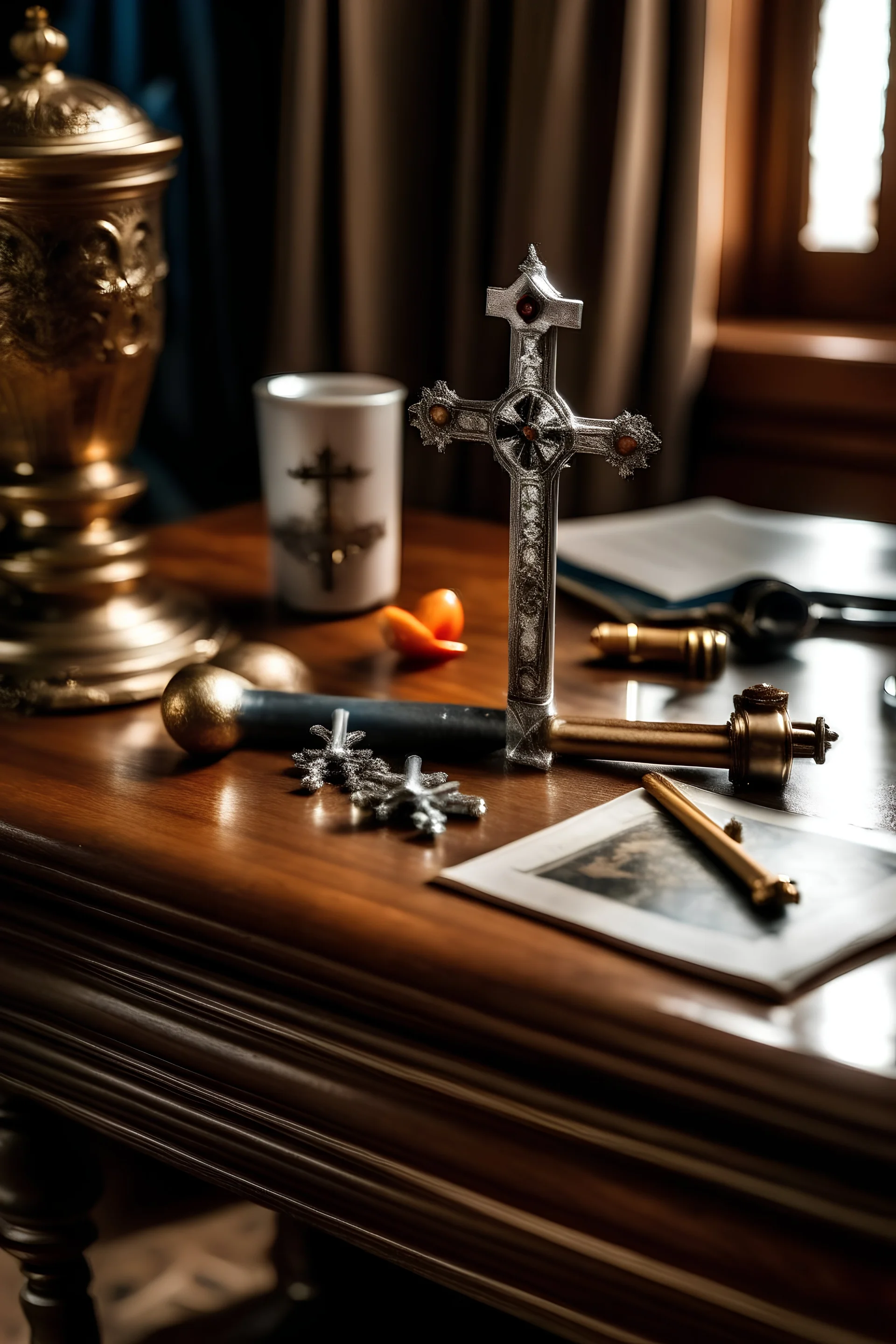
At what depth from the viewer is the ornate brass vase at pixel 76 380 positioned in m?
0.90

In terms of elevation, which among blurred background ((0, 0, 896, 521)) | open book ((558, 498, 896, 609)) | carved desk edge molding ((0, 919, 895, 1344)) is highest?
blurred background ((0, 0, 896, 521))

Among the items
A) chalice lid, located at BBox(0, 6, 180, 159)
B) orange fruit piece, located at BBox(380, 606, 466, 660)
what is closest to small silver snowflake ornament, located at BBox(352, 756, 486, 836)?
orange fruit piece, located at BBox(380, 606, 466, 660)

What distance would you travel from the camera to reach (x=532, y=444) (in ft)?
2.55

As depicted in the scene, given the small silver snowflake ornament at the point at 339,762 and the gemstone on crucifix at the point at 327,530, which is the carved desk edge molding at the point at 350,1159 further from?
the gemstone on crucifix at the point at 327,530

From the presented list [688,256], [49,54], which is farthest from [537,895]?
[688,256]

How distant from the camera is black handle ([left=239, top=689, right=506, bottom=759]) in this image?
2.74 feet

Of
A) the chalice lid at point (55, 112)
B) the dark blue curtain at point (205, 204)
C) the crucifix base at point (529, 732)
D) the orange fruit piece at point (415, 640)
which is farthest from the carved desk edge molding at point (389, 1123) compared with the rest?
the dark blue curtain at point (205, 204)

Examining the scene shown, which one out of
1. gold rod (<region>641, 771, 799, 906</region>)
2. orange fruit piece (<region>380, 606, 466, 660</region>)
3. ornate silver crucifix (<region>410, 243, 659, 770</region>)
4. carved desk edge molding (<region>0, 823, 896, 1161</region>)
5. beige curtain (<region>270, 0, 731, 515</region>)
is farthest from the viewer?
beige curtain (<region>270, 0, 731, 515</region>)

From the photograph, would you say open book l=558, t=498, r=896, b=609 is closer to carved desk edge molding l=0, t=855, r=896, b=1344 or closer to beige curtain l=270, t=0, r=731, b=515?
beige curtain l=270, t=0, r=731, b=515

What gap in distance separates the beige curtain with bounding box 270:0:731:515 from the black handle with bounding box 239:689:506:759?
2.12 ft

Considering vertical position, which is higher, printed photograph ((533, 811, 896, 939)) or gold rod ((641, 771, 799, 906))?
gold rod ((641, 771, 799, 906))

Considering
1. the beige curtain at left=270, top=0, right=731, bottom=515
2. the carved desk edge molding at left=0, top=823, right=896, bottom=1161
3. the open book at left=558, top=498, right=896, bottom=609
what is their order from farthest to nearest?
the beige curtain at left=270, top=0, right=731, bottom=515 → the open book at left=558, top=498, right=896, bottom=609 → the carved desk edge molding at left=0, top=823, right=896, bottom=1161

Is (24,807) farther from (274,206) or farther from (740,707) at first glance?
(274,206)

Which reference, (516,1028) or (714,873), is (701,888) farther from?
(516,1028)
